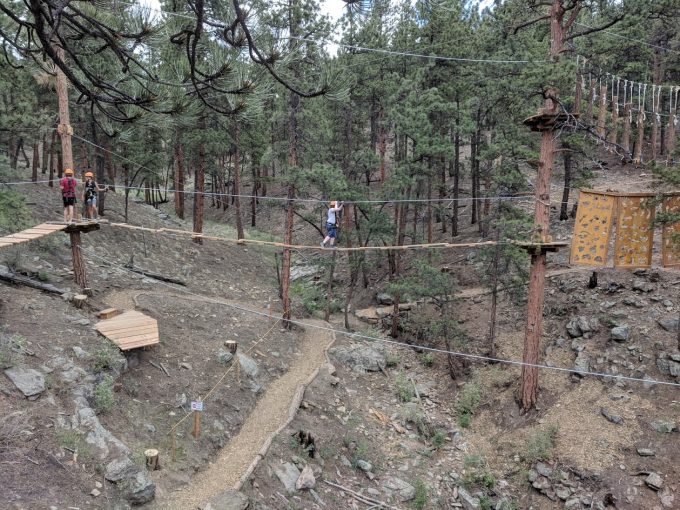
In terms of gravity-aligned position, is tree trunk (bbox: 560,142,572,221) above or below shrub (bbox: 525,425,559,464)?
above

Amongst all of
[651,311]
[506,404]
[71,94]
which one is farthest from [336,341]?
[71,94]

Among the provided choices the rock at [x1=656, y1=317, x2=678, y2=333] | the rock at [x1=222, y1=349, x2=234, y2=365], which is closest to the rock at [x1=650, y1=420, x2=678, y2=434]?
the rock at [x1=656, y1=317, x2=678, y2=333]

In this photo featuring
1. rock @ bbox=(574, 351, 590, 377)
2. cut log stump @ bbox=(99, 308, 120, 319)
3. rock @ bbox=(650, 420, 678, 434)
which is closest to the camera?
rock @ bbox=(650, 420, 678, 434)

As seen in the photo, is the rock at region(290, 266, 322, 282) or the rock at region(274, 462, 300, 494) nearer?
the rock at region(274, 462, 300, 494)

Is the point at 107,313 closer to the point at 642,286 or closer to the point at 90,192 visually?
the point at 90,192

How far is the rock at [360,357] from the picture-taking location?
14.4 m

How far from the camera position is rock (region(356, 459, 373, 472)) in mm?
9805

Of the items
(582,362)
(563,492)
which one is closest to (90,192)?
(563,492)

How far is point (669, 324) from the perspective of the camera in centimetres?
1194

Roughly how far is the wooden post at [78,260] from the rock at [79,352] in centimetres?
320

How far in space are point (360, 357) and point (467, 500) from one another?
5.81m

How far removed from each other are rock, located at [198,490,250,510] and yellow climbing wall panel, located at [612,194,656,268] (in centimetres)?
860

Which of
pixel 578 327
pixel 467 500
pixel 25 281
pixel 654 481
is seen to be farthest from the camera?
pixel 578 327

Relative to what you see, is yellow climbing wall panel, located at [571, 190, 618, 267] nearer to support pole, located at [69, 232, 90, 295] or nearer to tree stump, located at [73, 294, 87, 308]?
tree stump, located at [73, 294, 87, 308]
